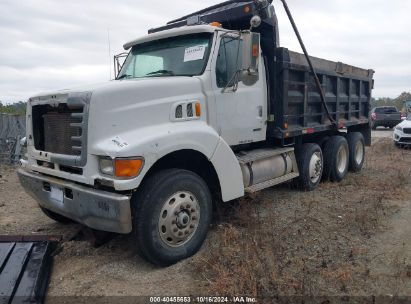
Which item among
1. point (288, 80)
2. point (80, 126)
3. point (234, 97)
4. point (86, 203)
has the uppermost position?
point (288, 80)

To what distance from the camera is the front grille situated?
4.20m

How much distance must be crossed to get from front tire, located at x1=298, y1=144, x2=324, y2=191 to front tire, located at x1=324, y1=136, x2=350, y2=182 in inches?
19.4

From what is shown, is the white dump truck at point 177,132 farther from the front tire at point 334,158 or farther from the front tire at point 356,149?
the front tire at point 356,149

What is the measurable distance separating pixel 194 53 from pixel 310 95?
112 inches

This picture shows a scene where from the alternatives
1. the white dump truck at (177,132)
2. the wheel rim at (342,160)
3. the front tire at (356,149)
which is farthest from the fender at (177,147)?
the front tire at (356,149)

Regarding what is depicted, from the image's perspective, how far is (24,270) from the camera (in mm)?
3893

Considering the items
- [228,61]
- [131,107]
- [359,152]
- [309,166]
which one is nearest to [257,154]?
[228,61]

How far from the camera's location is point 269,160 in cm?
613

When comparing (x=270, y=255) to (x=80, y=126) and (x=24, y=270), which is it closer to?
(x=80, y=126)

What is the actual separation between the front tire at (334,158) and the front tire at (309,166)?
1.62 ft

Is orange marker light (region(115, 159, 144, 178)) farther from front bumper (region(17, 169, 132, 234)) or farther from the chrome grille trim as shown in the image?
the chrome grille trim

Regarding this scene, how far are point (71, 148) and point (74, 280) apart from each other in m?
1.39

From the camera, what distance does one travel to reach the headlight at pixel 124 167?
12.2 feet

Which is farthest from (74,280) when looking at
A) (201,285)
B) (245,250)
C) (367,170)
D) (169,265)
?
(367,170)
